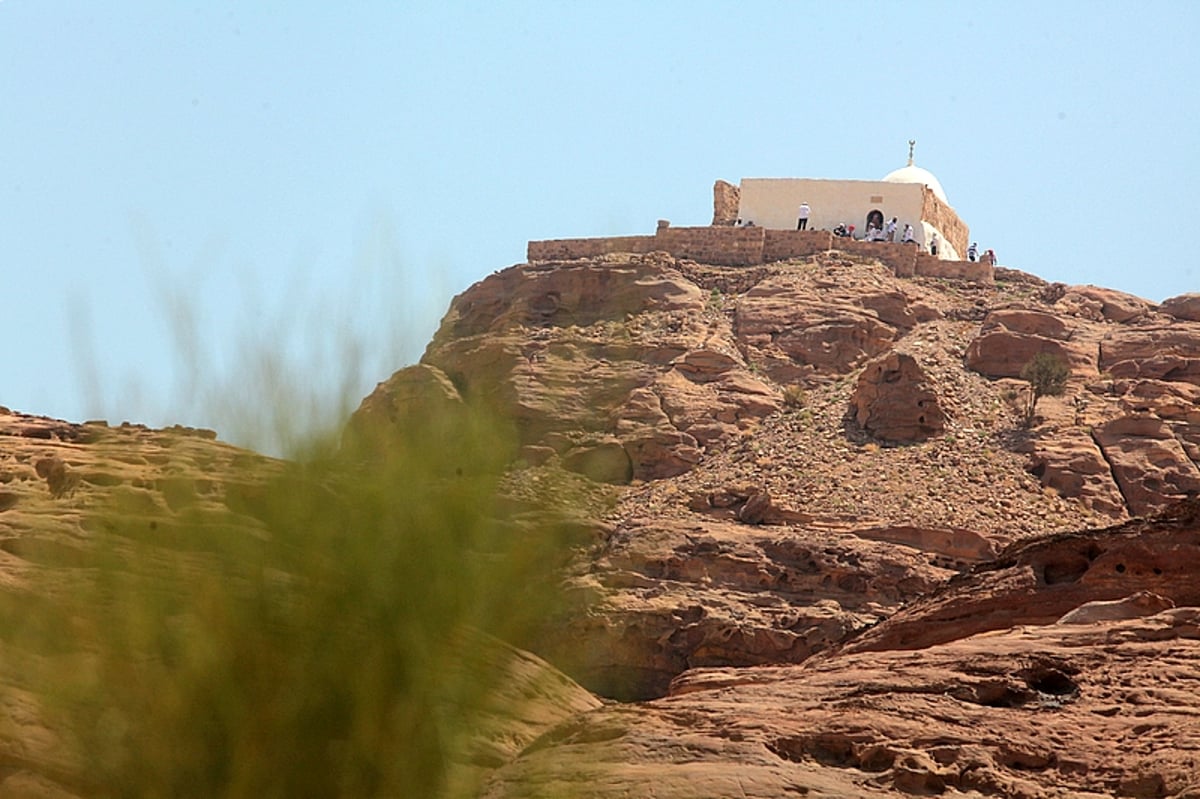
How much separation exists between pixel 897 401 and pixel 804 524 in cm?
434

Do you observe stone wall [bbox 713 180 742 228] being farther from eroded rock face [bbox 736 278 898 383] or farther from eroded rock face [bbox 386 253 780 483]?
eroded rock face [bbox 736 278 898 383]

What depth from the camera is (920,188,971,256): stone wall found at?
136 feet

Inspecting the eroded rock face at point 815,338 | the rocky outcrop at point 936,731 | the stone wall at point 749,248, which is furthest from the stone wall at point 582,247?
the rocky outcrop at point 936,731

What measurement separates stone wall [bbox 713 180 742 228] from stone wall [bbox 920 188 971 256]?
14.7 feet

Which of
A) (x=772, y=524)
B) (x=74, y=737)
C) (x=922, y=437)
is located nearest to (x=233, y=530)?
(x=74, y=737)

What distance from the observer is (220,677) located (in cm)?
483

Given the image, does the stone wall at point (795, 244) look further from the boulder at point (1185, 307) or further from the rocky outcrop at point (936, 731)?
the rocky outcrop at point (936, 731)

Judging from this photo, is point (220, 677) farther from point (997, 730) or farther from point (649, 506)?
point (649, 506)

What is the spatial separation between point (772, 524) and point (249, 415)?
25.4 m

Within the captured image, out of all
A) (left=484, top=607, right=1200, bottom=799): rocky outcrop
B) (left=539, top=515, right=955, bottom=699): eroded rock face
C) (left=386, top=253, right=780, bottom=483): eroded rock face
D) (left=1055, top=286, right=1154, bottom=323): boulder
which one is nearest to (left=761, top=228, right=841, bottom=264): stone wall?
(left=386, top=253, right=780, bottom=483): eroded rock face

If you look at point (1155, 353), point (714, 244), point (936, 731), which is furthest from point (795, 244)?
point (936, 731)

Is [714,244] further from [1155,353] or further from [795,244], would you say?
[1155,353]

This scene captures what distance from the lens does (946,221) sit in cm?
4341

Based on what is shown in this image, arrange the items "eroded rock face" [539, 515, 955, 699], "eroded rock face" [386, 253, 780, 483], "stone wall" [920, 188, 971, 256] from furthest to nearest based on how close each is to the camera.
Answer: "stone wall" [920, 188, 971, 256]
"eroded rock face" [386, 253, 780, 483]
"eroded rock face" [539, 515, 955, 699]
